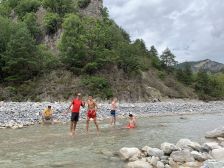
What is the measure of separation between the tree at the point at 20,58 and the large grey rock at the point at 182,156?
49777 mm

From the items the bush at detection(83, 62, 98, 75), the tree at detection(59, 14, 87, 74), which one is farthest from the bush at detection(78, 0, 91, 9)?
the bush at detection(83, 62, 98, 75)

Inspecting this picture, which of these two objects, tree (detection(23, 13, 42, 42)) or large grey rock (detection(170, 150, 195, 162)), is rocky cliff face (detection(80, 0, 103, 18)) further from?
large grey rock (detection(170, 150, 195, 162))

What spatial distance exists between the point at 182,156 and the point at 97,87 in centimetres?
5114

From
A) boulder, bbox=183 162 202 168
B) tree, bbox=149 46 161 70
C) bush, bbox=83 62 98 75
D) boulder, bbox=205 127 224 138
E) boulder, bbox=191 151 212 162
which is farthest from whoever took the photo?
tree, bbox=149 46 161 70

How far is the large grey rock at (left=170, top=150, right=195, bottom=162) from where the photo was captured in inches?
593

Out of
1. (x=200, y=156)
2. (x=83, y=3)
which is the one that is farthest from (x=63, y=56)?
(x=200, y=156)

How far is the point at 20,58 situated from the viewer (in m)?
61.9

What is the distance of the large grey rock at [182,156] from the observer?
15.1m

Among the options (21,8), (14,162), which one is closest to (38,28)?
(21,8)

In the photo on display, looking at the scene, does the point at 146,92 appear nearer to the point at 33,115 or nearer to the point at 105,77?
the point at 105,77

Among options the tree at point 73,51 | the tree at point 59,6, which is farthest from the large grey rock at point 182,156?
the tree at point 59,6

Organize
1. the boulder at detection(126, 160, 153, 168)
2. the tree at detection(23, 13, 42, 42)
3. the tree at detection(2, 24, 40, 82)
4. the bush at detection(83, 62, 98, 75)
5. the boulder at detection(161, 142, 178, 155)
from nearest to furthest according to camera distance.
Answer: the boulder at detection(126, 160, 153, 168) → the boulder at detection(161, 142, 178, 155) → the tree at detection(2, 24, 40, 82) → the bush at detection(83, 62, 98, 75) → the tree at detection(23, 13, 42, 42)

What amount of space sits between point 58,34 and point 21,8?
1593 cm

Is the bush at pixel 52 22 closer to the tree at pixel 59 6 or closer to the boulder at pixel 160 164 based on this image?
the tree at pixel 59 6
